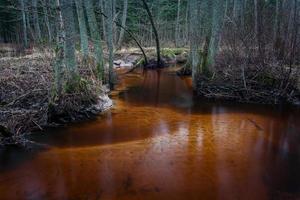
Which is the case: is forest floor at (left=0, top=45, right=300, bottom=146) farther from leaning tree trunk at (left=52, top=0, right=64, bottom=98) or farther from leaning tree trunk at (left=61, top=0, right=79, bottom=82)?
leaning tree trunk at (left=61, top=0, right=79, bottom=82)

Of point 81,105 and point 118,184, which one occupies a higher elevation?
point 81,105

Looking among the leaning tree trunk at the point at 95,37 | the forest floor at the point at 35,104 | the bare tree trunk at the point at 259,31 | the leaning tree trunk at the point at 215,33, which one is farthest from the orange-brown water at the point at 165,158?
the leaning tree trunk at the point at 95,37

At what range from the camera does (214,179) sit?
16.8 feet

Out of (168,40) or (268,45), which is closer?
(268,45)

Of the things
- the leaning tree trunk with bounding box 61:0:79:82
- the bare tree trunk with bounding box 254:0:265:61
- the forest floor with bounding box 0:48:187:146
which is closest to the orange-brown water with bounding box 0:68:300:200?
the forest floor with bounding box 0:48:187:146

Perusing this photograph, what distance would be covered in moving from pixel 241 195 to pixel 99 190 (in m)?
Result: 2.07

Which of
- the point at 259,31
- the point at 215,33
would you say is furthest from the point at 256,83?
Answer: the point at 215,33

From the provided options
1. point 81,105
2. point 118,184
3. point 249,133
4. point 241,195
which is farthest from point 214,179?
point 81,105

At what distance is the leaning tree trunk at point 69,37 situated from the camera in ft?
26.4

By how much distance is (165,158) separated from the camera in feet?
19.4

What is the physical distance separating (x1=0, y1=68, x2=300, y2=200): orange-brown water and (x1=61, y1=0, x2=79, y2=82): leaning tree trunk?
1.38 metres

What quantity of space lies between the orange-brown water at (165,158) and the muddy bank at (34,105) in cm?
38

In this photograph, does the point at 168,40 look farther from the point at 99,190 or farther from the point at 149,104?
the point at 99,190

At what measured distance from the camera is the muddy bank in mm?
6696
